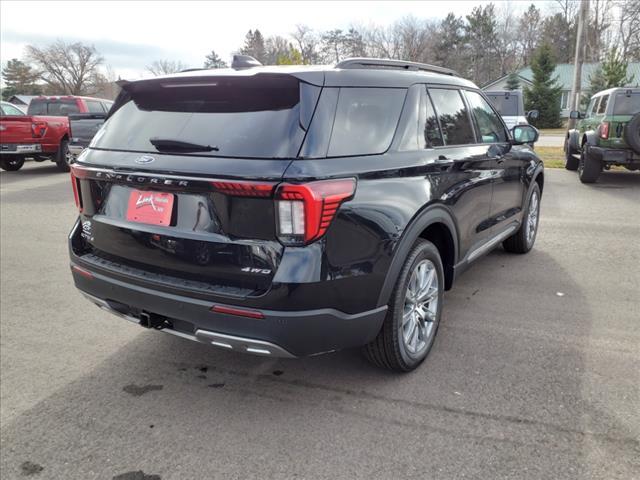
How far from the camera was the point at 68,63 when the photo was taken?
242 feet

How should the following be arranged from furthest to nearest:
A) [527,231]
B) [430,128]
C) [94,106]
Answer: [94,106], [527,231], [430,128]

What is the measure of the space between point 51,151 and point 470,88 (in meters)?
12.7

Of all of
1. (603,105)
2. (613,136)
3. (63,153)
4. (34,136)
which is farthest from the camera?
Answer: (63,153)

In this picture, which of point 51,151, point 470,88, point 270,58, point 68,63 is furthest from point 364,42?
point 470,88

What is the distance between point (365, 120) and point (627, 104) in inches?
373

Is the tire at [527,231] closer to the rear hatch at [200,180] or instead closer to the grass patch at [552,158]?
the rear hatch at [200,180]

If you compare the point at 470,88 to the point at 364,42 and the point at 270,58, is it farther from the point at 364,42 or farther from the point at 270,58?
the point at 364,42

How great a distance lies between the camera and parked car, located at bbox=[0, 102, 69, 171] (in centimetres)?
1281

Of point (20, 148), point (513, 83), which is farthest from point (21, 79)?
point (20, 148)

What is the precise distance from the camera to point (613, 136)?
976 cm

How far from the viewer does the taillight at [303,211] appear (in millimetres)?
2236

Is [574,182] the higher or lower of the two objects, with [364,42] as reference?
lower

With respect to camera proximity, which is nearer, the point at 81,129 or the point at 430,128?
the point at 430,128

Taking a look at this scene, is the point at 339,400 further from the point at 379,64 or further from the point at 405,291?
the point at 379,64
